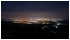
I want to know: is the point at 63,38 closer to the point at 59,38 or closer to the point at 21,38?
the point at 59,38

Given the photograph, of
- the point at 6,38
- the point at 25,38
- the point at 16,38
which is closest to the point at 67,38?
the point at 25,38

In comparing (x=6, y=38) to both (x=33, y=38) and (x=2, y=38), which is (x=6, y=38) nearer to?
(x=2, y=38)

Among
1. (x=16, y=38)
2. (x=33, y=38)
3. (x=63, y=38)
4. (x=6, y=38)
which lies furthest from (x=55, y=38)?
(x=6, y=38)

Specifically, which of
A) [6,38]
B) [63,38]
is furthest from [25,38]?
[63,38]

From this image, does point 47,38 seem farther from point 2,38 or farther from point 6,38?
point 2,38

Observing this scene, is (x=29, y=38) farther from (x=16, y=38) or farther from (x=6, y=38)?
(x=6, y=38)
